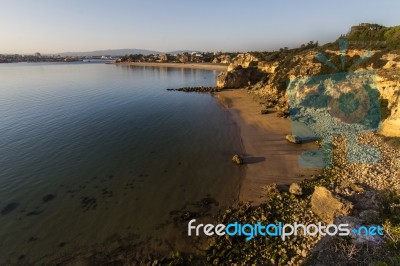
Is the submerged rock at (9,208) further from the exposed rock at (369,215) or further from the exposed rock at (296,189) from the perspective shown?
the exposed rock at (369,215)

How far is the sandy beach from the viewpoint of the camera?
72.2 ft

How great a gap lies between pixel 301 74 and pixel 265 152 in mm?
30332

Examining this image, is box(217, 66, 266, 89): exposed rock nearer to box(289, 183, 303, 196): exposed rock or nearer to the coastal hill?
the coastal hill

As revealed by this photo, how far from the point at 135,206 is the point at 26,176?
1324 cm

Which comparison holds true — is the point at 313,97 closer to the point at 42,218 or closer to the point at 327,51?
the point at 327,51

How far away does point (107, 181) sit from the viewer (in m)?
22.6

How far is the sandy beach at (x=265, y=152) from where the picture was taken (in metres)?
22.0

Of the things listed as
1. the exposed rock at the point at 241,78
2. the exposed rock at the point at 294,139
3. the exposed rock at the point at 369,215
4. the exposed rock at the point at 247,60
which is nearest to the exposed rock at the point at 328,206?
the exposed rock at the point at 369,215

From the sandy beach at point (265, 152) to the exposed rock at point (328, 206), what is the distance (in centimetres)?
440

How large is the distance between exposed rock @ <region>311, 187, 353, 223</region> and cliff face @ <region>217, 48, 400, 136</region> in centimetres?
1657

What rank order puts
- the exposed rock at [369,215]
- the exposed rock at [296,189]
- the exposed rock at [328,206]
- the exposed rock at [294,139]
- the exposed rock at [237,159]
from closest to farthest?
the exposed rock at [369,215], the exposed rock at [328,206], the exposed rock at [296,189], the exposed rock at [237,159], the exposed rock at [294,139]

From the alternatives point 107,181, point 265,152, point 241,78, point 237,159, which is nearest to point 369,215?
point 237,159

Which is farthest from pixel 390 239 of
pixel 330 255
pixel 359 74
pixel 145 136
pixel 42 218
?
pixel 359 74

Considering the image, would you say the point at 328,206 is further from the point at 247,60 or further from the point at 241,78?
the point at 247,60
